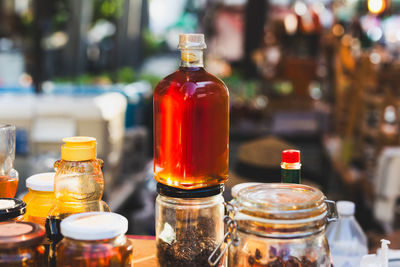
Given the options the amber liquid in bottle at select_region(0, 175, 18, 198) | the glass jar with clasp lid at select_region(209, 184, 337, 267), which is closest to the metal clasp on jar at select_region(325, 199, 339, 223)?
the glass jar with clasp lid at select_region(209, 184, 337, 267)

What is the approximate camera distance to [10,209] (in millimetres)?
856

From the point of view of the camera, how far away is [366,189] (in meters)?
4.73

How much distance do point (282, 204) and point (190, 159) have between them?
0.20 m

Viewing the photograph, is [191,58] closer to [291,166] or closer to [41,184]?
[291,166]

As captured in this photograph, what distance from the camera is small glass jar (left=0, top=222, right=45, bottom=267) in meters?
0.75

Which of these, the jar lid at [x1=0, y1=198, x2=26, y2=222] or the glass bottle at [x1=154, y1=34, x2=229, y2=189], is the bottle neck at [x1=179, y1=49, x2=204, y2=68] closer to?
the glass bottle at [x1=154, y1=34, x2=229, y2=189]

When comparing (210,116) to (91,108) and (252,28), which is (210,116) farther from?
(252,28)

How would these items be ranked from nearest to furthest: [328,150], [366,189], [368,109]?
[366,189] → [368,109] → [328,150]

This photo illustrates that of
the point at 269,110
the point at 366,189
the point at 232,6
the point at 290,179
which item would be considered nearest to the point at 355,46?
the point at 269,110

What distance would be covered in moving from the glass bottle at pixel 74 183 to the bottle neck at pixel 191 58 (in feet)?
0.74

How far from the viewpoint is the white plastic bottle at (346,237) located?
45.2 inches

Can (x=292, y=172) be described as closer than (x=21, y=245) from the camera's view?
No

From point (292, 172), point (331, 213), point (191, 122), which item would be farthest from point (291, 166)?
point (191, 122)

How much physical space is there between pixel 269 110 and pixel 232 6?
6.21 metres
